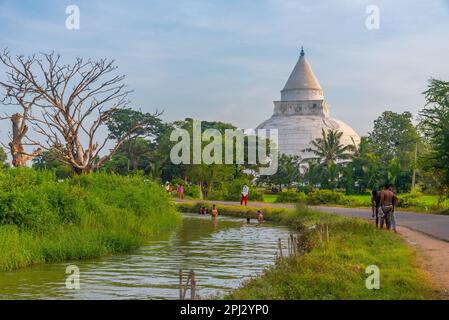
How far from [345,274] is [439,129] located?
23199mm

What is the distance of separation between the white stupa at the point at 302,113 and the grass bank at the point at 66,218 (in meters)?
55.5

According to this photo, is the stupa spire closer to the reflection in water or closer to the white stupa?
the white stupa

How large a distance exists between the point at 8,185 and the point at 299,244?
8.38 m

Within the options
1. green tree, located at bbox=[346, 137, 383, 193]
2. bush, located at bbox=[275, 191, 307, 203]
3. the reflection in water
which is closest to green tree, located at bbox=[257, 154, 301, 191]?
green tree, located at bbox=[346, 137, 383, 193]

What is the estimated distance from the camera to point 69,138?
98.7 ft

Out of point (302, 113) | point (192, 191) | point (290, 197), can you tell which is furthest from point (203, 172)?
point (302, 113)

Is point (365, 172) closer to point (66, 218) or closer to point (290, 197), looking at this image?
point (290, 197)

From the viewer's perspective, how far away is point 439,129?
110 feet

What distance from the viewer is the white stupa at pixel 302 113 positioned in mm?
81125

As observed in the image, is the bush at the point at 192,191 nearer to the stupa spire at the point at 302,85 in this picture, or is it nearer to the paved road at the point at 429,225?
the paved road at the point at 429,225

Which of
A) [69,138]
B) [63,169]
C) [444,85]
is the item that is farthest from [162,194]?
[63,169]

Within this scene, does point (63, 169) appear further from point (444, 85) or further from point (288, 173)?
point (444, 85)

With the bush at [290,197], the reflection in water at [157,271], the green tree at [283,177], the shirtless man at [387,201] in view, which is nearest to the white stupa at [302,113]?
the green tree at [283,177]

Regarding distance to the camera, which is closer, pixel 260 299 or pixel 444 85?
pixel 260 299
